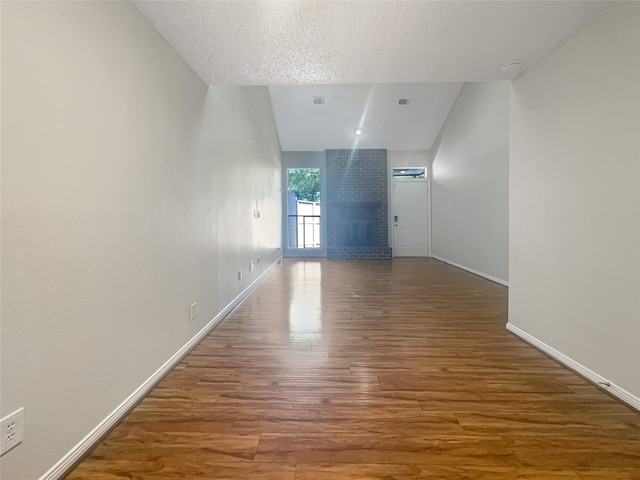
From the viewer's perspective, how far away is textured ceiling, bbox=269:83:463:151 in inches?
224

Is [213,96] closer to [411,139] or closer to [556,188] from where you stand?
[556,188]

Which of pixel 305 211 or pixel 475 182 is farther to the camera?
pixel 305 211

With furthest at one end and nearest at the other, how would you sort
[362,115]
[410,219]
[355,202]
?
[410,219] < [355,202] < [362,115]

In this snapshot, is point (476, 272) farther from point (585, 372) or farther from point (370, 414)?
point (370, 414)

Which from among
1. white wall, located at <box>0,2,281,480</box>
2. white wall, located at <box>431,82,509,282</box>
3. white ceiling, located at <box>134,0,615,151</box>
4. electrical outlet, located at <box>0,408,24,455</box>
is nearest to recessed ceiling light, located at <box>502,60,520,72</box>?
white ceiling, located at <box>134,0,615,151</box>

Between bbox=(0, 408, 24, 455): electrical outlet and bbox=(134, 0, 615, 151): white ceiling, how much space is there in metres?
1.76

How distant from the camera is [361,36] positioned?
171 centimetres

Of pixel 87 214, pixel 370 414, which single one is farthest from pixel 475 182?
pixel 87 214

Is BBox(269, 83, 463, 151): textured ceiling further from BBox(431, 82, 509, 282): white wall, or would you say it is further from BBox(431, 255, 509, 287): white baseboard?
BBox(431, 255, 509, 287): white baseboard

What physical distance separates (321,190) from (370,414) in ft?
22.0

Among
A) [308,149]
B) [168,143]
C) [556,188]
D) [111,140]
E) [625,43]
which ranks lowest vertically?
[556,188]

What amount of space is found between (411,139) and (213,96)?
562 centimetres

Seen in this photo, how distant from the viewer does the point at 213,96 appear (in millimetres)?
2531

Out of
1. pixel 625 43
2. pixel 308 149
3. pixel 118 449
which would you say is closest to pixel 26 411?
pixel 118 449
